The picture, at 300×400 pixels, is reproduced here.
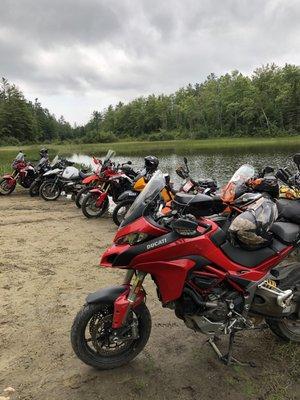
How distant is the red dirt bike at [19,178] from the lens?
12812 mm

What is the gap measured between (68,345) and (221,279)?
1.58 metres

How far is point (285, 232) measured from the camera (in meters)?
3.36

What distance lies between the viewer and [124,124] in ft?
344

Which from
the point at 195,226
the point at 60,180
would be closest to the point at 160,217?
the point at 195,226

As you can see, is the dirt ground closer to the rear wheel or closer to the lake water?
the rear wheel

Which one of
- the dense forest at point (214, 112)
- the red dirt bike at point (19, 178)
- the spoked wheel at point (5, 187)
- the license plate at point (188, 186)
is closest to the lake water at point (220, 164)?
the red dirt bike at point (19, 178)

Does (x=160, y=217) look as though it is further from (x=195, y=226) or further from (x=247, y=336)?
(x=247, y=336)

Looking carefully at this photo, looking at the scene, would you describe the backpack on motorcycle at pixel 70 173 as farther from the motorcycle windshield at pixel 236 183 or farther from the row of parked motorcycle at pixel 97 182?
the motorcycle windshield at pixel 236 183

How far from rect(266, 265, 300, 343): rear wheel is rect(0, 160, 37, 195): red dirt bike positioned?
420 inches

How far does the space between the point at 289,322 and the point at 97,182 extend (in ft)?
21.9

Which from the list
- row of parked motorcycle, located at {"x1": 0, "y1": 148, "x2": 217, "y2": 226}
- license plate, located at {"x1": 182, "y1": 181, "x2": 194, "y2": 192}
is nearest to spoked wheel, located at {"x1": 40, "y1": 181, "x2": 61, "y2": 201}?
row of parked motorcycle, located at {"x1": 0, "y1": 148, "x2": 217, "y2": 226}

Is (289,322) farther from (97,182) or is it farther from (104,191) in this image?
(97,182)

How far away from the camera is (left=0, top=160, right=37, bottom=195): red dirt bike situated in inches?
504

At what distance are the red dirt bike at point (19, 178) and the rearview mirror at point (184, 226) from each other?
10.8m
